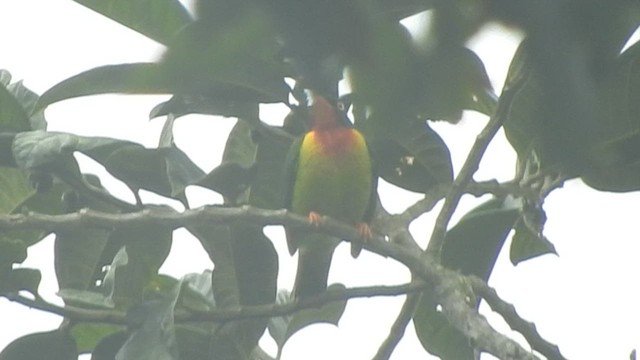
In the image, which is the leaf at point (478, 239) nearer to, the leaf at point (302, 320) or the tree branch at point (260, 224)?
the tree branch at point (260, 224)

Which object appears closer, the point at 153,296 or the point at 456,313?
the point at 456,313

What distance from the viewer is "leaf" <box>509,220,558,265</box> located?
2779 millimetres

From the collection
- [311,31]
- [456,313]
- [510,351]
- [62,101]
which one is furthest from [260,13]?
[62,101]

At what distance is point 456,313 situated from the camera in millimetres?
2158

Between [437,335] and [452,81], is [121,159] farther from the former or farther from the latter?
[452,81]

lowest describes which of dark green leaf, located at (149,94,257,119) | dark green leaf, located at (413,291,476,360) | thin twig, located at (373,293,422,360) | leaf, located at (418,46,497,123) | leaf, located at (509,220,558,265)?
leaf, located at (418,46,497,123)

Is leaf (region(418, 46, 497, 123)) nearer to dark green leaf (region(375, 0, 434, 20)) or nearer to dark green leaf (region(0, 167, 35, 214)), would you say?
dark green leaf (region(375, 0, 434, 20))

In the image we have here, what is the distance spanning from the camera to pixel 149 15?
848mm

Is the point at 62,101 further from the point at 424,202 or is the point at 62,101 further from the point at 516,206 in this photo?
the point at 516,206

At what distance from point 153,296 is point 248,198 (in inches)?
15.9

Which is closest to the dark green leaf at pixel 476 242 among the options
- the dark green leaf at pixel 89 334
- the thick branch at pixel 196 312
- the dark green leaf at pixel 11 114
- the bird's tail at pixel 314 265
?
the thick branch at pixel 196 312

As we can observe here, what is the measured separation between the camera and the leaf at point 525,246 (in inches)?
109

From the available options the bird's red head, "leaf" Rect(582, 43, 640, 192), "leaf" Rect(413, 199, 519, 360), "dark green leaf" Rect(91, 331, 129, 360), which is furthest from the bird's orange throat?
"leaf" Rect(582, 43, 640, 192)

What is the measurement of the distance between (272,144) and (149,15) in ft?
6.88
